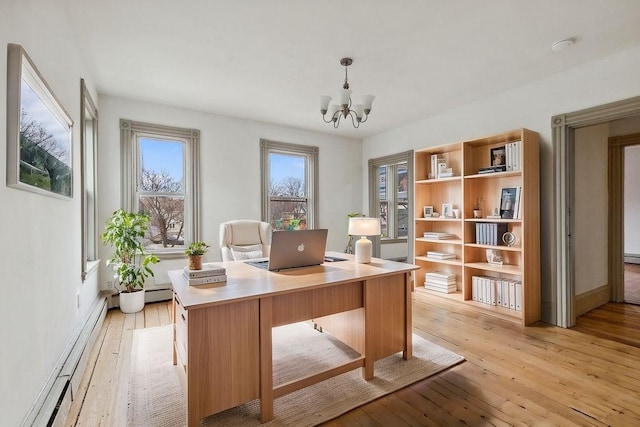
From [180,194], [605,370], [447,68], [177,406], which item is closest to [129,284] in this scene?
[180,194]

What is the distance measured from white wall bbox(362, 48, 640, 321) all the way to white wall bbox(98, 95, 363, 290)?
1.84m

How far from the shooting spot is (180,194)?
4.18 metres

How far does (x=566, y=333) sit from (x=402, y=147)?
313 cm

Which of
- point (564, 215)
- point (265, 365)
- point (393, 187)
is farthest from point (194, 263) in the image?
point (393, 187)

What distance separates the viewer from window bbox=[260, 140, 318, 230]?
15.6 feet

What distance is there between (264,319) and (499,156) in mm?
3177

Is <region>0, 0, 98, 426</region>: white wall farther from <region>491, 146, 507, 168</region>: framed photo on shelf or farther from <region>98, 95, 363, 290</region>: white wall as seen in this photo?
<region>491, 146, 507, 168</region>: framed photo on shelf

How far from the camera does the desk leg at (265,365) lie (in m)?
1.71

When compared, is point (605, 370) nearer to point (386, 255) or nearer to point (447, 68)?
point (447, 68)

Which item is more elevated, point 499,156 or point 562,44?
point 562,44

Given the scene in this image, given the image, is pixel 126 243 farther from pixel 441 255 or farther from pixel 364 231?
pixel 441 255

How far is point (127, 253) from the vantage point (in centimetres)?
346

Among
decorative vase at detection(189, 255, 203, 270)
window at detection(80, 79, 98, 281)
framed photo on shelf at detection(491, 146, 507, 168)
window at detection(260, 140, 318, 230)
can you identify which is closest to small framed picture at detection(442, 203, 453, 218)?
framed photo on shelf at detection(491, 146, 507, 168)

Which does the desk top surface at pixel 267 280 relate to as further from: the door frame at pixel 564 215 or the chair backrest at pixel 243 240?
the door frame at pixel 564 215
